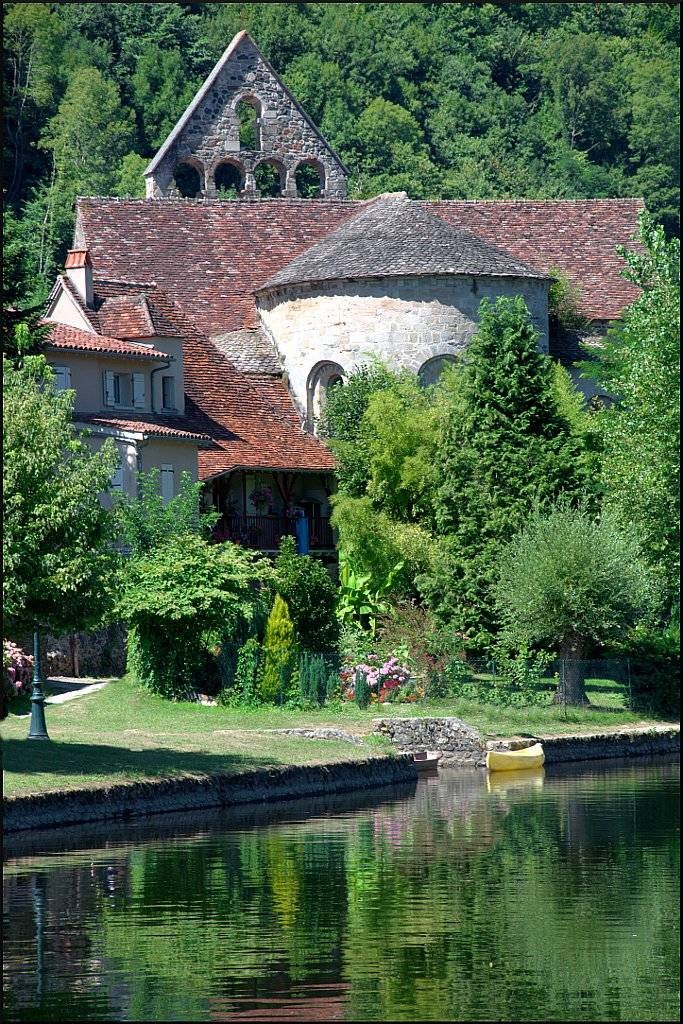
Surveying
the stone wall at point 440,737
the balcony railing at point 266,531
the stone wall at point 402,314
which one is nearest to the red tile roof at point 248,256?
the balcony railing at point 266,531

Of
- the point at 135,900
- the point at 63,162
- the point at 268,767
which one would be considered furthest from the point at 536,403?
the point at 63,162

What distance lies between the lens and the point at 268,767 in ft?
116

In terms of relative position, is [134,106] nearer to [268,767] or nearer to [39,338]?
[39,338]

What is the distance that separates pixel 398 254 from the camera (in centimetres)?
6556

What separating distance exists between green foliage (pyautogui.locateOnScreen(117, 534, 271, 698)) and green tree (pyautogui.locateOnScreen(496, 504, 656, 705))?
6.58 m

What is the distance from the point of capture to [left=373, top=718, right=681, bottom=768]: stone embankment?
140 ft

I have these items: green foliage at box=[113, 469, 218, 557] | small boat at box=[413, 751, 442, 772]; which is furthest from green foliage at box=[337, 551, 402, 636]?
small boat at box=[413, 751, 442, 772]

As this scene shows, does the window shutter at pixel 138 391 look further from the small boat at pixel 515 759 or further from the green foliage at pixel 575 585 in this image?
the small boat at pixel 515 759

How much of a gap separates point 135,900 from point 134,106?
7564 centimetres

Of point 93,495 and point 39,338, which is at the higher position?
point 39,338

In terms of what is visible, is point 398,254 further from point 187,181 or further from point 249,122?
point 187,181

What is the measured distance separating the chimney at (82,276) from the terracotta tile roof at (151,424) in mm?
4930

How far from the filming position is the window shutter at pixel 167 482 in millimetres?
56688

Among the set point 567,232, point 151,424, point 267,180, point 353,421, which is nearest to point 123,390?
point 151,424
